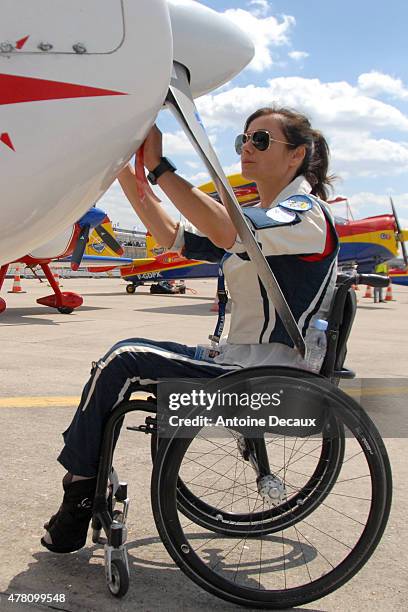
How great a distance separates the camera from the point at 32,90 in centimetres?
177

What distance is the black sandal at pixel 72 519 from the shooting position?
2117 millimetres

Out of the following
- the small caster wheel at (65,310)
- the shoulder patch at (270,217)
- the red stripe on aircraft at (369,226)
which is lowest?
the small caster wheel at (65,310)

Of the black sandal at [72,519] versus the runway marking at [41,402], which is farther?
the runway marking at [41,402]

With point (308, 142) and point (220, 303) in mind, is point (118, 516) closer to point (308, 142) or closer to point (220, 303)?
point (220, 303)

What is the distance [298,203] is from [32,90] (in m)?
0.88

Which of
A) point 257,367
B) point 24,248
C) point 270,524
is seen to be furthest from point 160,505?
point 24,248

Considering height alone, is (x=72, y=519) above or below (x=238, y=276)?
below

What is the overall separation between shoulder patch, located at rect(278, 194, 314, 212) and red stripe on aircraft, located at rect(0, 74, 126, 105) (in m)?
0.71

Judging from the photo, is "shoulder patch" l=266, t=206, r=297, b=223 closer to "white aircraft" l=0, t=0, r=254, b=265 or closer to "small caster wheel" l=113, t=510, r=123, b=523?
"white aircraft" l=0, t=0, r=254, b=265

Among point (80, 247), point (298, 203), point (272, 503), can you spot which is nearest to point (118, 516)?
point (272, 503)

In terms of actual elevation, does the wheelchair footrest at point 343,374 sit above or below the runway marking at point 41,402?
above

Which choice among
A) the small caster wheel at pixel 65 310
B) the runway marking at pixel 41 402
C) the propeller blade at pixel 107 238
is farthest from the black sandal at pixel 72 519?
the propeller blade at pixel 107 238

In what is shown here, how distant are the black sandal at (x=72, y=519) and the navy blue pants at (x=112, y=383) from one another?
7cm

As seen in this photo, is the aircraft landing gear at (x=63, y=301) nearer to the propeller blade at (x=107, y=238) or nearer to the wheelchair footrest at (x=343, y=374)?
the propeller blade at (x=107, y=238)
